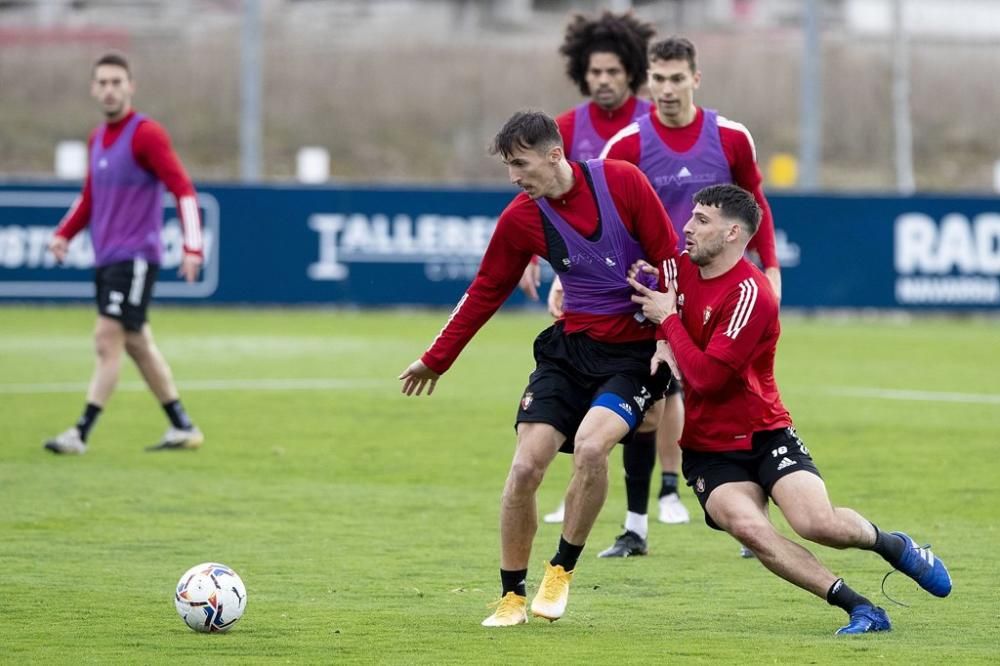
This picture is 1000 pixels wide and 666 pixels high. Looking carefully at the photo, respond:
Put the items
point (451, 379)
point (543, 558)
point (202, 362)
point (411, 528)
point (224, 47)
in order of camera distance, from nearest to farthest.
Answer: point (543, 558) < point (411, 528) < point (451, 379) < point (202, 362) < point (224, 47)

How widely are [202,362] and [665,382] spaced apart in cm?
1089

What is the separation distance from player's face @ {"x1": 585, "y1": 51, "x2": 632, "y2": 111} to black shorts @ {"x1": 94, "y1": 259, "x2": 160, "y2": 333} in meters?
3.71

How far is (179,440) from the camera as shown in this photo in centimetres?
1196

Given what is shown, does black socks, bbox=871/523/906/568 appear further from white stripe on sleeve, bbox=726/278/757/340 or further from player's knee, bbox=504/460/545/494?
player's knee, bbox=504/460/545/494

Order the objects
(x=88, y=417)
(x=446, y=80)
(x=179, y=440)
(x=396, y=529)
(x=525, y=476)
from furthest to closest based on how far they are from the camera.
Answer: (x=446, y=80)
(x=179, y=440)
(x=88, y=417)
(x=396, y=529)
(x=525, y=476)

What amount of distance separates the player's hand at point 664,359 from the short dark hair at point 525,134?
35.2 inches

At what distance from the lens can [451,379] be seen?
53.6 ft

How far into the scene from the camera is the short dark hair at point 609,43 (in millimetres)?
9703

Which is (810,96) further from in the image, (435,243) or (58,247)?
(58,247)

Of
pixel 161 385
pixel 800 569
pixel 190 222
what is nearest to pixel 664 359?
pixel 800 569

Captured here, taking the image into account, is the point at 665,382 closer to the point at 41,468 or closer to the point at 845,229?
the point at 41,468

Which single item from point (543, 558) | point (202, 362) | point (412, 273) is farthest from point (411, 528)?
point (412, 273)

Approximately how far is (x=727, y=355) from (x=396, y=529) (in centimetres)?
293

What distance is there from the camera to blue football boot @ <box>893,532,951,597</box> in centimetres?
687
